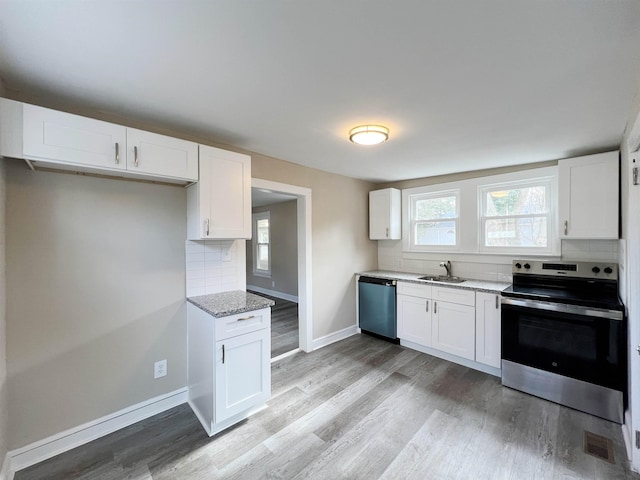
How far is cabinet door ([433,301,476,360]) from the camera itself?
303cm

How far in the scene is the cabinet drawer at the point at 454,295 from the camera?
9.95 feet

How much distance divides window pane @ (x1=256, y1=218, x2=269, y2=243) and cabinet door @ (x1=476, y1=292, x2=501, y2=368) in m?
4.93

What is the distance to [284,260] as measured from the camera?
6.27 metres

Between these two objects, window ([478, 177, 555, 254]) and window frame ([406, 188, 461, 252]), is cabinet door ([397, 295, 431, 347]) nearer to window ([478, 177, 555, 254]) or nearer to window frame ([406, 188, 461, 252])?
window frame ([406, 188, 461, 252])

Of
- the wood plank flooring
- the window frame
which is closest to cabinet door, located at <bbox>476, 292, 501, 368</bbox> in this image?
the window frame

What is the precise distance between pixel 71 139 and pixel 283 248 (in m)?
4.73

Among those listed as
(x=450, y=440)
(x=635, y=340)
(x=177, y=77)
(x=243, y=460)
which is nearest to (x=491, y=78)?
(x=177, y=77)

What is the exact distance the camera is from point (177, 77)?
157 centimetres

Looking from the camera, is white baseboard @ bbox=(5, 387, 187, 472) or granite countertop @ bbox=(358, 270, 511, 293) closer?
white baseboard @ bbox=(5, 387, 187, 472)

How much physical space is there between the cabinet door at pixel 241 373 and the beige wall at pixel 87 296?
0.65 meters

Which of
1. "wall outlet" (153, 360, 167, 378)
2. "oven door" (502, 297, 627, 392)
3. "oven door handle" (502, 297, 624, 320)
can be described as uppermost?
"oven door handle" (502, 297, 624, 320)

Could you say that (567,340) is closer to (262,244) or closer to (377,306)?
(377,306)

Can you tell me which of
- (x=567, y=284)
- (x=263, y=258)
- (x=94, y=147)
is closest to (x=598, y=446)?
(x=567, y=284)

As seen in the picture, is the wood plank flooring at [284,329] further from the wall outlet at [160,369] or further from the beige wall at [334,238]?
the wall outlet at [160,369]
